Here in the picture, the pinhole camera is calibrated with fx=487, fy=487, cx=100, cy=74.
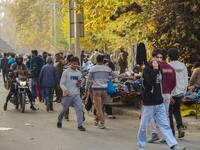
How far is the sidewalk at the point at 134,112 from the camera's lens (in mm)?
12097

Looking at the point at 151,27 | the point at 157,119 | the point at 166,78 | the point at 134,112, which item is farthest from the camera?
the point at 151,27

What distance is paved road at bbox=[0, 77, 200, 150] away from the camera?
9.54 meters

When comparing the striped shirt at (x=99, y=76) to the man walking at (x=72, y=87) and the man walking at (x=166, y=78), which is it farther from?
the man walking at (x=166, y=78)

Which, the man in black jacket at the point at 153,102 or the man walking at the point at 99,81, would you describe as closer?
the man in black jacket at the point at 153,102

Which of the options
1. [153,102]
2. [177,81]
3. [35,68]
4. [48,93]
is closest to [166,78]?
[177,81]

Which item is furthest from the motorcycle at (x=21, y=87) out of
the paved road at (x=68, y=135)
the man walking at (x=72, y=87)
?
the man walking at (x=72, y=87)

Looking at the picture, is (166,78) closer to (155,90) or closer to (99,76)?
(155,90)

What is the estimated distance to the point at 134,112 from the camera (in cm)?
1448

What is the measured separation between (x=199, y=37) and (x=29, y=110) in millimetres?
5959

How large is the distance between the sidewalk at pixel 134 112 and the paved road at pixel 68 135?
0.88ft

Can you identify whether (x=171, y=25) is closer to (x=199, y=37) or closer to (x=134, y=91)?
(x=199, y=37)

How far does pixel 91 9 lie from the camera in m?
18.3

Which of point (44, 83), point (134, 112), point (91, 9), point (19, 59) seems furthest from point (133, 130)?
point (91, 9)

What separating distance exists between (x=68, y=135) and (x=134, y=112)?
13.1ft
